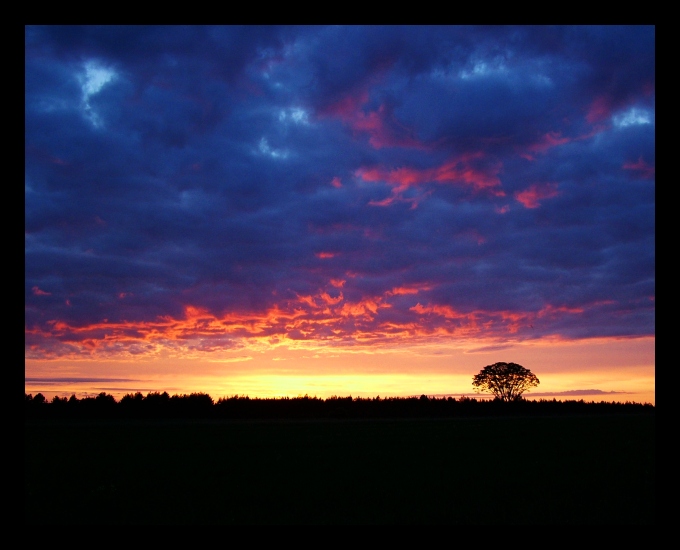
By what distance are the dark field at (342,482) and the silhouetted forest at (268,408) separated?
1127 inches

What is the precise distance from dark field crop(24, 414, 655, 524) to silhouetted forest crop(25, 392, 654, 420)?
28627 millimetres

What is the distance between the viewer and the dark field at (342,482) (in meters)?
13.0

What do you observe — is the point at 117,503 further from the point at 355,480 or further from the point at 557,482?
the point at 557,482

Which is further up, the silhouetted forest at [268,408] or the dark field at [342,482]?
the dark field at [342,482]

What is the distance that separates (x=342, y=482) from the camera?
16188 mm

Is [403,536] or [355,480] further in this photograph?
[355,480]

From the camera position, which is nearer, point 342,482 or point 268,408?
point 342,482

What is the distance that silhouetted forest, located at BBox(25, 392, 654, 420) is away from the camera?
2126 inches

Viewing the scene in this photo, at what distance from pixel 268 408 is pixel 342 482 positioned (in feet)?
140

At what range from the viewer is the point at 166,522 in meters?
12.6

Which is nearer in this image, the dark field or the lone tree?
the dark field
